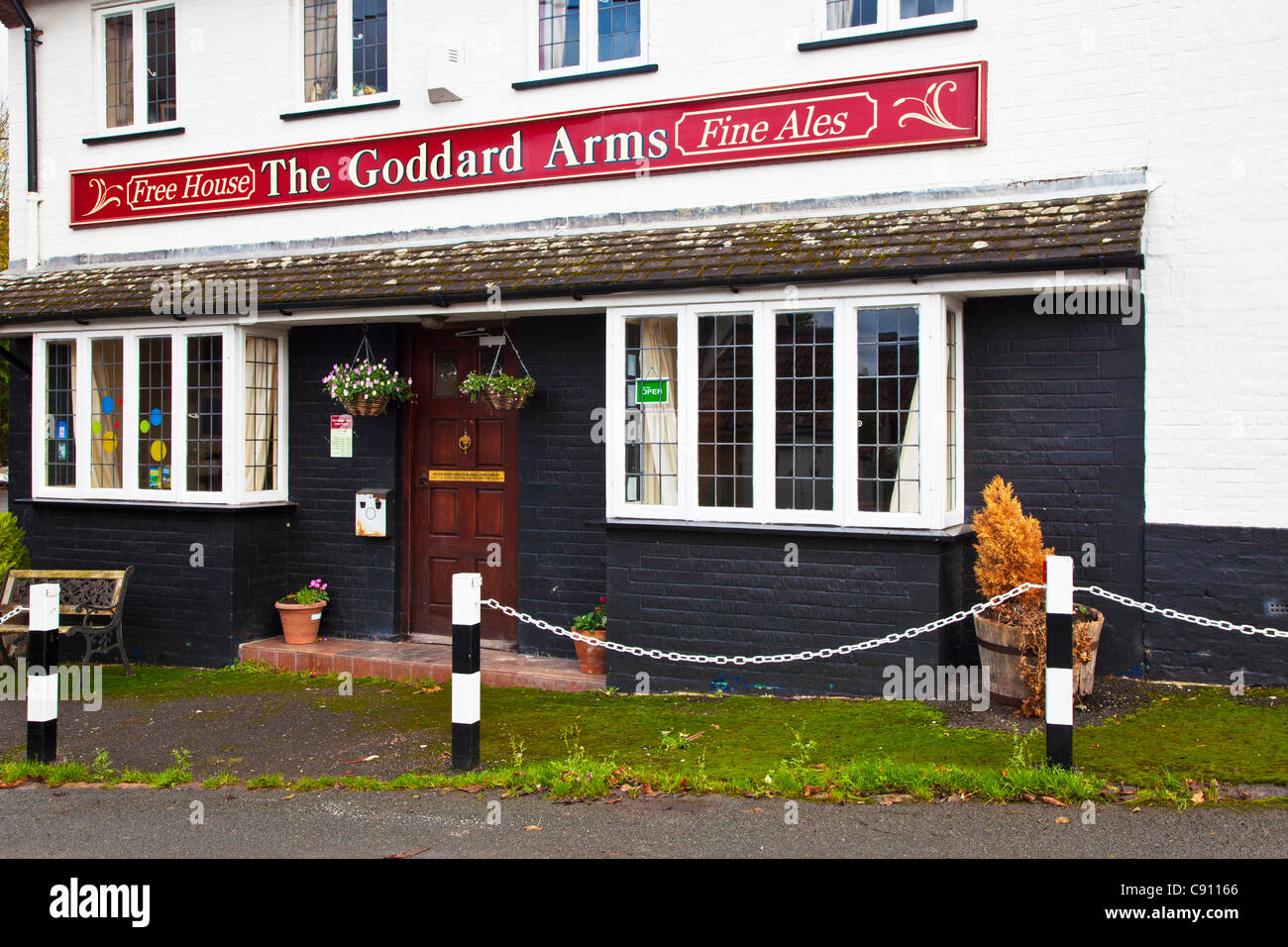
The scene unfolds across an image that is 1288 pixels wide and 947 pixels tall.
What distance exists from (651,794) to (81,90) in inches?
382

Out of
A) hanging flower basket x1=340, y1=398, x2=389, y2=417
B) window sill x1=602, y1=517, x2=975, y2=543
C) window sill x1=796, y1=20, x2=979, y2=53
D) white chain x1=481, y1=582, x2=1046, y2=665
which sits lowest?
white chain x1=481, y1=582, x2=1046, y2=665

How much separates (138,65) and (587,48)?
4.90 meters

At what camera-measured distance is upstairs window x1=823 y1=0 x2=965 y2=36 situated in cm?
875

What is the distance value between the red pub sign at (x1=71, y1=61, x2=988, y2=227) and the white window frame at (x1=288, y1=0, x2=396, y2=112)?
0.38 metres

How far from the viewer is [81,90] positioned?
39.1 ft

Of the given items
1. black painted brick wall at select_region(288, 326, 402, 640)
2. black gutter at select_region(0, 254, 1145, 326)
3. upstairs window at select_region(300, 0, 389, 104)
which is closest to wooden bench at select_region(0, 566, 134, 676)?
black painted brick wall at select_region(288, 326, 402, 640)

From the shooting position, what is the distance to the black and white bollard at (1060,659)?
596 cm

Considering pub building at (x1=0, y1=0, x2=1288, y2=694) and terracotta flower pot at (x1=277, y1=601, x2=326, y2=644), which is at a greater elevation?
pub building at (x1=0, y1=0, x2=1288, y2=694)

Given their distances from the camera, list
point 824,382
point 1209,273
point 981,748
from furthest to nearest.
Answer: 1. point 824,382
2. point 1209,273
3. point 981,748

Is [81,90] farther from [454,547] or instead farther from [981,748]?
[981,748]

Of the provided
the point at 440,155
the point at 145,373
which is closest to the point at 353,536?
the point at 145,373

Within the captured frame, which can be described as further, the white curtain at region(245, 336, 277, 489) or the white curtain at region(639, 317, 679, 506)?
the white curtain at region(245, 336, 277, 489)

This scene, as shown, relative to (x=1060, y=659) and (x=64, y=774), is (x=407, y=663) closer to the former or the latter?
(x=64, y=774)

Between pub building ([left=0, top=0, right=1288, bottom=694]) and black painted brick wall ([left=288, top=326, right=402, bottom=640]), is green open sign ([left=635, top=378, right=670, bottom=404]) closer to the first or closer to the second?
pub building ([left=0, top=0, right=1288, bottom=694])
